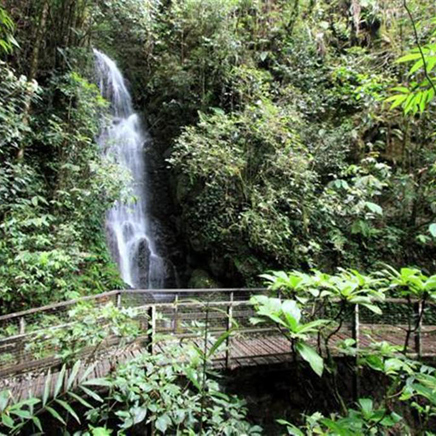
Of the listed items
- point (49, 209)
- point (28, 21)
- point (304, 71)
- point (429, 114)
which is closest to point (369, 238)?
point (429, 114)

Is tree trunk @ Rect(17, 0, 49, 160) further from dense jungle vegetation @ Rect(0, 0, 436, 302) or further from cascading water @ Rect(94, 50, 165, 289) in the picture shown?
cascading water @ Rect(94, 50, 165, 289)

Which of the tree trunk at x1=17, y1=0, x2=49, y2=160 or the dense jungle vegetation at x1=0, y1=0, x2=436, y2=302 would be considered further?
the tree trunk at x1=17, y1=0, x2=49, y2=160

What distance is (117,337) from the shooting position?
3.63 metres

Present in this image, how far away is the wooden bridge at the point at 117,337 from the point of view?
274 cm

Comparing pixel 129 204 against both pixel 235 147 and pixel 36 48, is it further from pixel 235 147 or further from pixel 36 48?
pixel 36 48

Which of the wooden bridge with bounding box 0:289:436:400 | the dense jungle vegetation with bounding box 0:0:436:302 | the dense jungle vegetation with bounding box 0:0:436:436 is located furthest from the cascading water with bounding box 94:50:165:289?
the wooden bridge with bounding box 0:289:436:400

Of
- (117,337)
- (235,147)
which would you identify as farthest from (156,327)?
(235,147)

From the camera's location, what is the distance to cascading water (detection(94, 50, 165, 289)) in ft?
28.3

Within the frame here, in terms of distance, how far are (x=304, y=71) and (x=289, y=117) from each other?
253cm

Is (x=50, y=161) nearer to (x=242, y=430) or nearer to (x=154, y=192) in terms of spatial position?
(x=154, y=192)

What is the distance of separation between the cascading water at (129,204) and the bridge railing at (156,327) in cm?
161

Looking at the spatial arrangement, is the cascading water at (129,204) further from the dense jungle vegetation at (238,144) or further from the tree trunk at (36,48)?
the tree trunk at (36,48)

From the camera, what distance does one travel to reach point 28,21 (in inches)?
268

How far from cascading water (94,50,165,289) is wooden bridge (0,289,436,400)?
3770 millimetres
